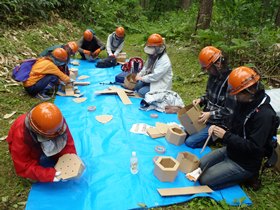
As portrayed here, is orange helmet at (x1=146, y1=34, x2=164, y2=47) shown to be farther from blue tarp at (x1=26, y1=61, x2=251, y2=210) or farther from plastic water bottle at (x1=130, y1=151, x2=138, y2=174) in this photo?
plastic water bottle at (x1=130, y1=151, x2=138, y2=174)

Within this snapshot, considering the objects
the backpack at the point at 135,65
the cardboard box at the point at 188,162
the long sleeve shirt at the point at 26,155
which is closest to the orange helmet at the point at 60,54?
the backpack at the point at 135,65

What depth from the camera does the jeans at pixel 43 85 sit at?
16.4 feet

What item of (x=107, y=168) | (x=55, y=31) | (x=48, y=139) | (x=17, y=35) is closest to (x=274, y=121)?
(x=107, y=168)

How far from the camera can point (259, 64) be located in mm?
6473

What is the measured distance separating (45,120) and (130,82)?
345 cm

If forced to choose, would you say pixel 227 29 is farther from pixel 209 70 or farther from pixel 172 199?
pixel 172 199

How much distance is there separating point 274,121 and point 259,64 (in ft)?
14.3

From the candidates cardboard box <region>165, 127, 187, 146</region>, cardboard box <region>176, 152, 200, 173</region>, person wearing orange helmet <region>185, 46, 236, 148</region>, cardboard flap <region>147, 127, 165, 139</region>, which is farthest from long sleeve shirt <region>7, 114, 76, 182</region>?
person wearing orange helmet <region>185, 46, 236, 148</region>

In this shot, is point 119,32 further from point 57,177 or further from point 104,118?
point 57,177

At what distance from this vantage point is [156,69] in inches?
196

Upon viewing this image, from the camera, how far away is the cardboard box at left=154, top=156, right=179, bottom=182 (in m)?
3.06

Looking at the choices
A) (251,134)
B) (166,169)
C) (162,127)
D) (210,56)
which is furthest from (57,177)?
(210,56)

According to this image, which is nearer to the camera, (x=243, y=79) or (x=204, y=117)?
(x=243, y=79)

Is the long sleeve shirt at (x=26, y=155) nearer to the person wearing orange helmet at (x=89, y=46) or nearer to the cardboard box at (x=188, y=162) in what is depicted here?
the cardboard box at (x=188, y=162)
